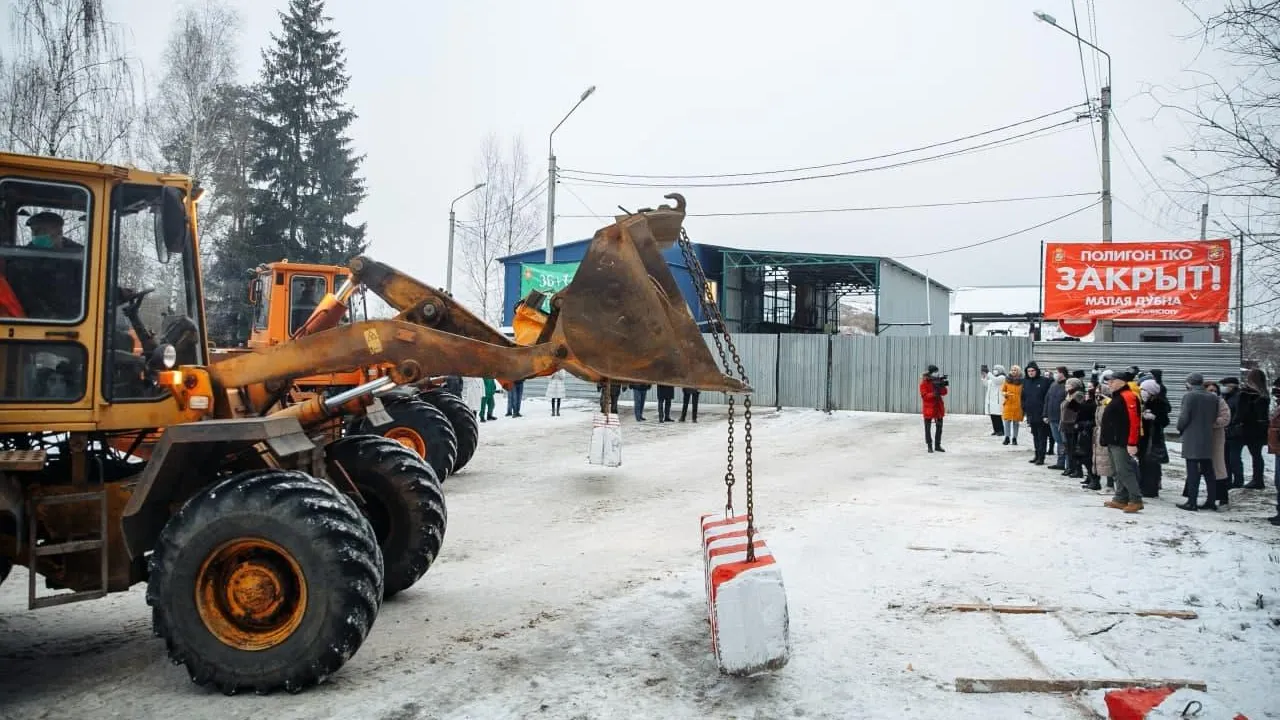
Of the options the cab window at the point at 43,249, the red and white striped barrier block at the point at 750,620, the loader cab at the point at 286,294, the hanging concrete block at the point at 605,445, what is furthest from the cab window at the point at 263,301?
the red and white striped barrier block at the point at 750,620

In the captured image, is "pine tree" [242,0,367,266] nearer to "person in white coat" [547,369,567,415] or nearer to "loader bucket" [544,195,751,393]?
"person in white coat" [547,369,567,415]

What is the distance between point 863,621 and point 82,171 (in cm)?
584

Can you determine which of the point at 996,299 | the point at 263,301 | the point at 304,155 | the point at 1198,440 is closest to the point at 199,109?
the point at 304,155

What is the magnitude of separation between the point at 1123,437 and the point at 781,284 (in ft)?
92.4

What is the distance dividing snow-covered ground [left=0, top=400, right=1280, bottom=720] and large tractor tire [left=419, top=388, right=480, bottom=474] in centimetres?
173

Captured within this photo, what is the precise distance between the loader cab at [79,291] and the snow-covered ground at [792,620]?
166cm

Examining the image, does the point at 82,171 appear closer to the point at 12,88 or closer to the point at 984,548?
the point at 984,548

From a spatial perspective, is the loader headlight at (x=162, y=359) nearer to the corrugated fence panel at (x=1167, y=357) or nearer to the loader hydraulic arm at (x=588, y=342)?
the loader hydraulic arm at (x=588, y=342)

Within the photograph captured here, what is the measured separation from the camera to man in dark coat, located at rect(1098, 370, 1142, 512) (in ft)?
36.7

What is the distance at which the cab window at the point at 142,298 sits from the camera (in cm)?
538

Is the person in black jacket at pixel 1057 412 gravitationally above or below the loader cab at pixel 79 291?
below

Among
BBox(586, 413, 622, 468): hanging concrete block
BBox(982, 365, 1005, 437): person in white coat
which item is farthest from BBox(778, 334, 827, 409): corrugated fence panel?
BBox(586, 413, 622, 468): hanging concrete block

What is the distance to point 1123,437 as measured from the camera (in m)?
11.2

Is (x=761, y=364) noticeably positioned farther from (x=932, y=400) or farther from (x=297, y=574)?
(x=297, y=574)
